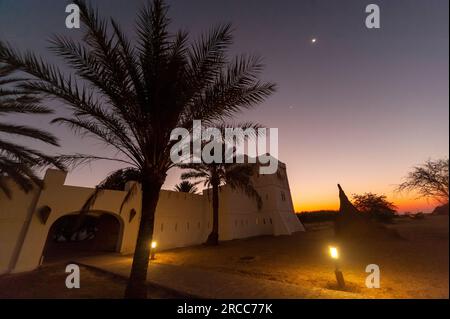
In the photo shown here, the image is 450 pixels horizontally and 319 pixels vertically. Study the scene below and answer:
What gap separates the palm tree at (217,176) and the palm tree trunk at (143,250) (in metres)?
9.88

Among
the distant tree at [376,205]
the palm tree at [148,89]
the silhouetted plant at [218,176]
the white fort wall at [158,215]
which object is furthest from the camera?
the distant tree at [376,205]

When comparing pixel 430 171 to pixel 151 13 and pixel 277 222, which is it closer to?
pixel 277 222

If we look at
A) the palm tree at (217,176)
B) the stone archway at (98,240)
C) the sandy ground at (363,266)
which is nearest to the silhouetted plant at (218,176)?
the palm tree at (217,176)

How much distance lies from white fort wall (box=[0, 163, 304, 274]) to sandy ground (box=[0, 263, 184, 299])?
142 centimetres

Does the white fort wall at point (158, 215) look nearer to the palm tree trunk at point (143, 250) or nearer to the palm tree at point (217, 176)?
the palm tree at point (217, 176)

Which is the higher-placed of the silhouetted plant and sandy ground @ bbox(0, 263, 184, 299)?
the silhouetted plant

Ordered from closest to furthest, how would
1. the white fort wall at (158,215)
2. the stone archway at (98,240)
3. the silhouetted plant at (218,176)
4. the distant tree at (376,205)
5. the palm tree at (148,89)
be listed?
the palm tree at (148,89), the white fort wall at (158,215), the stone archway at (98,240), the silhouetted plant at (218,176), the distant tree at (376,205)

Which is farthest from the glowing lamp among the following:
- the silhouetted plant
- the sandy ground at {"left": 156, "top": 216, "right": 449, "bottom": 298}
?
the silhouetted plant

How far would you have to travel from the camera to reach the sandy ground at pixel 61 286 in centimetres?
619

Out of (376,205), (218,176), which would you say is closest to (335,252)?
(218,176)

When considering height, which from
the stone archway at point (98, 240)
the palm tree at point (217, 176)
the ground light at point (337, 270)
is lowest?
the stone archway at point (98, 240)

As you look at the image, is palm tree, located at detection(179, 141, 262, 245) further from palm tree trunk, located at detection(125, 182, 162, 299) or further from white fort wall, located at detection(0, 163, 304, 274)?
palm tree trunk, located at detection(125, 182, 162, 299)

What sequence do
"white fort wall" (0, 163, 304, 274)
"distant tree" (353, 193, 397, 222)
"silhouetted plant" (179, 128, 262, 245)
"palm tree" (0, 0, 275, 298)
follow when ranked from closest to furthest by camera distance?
"palm tree" (0, 0, 275, 298) < "white fort wall" (0, 163, 304, 274) < "silhouetted plant" (179, 128, 262, 245) < "distant tree" (353, 193, 397, 222)

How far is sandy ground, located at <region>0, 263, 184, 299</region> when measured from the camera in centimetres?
619
